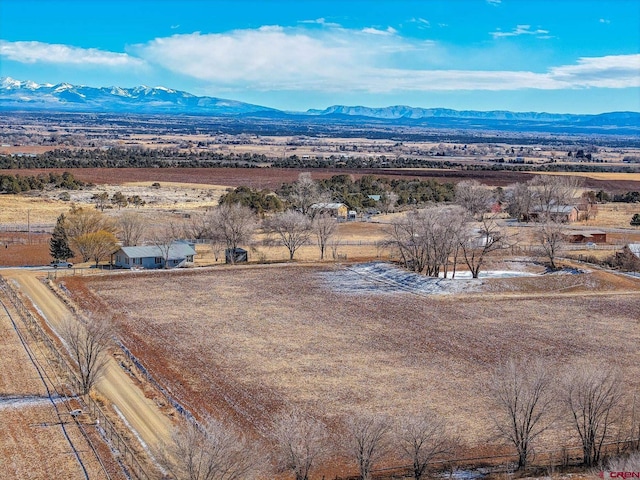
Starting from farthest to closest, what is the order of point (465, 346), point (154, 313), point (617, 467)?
point (154, 313) < point (465, 346) < point (617, 467)

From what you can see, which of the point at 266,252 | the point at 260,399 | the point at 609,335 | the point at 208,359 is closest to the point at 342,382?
the point at 260,399

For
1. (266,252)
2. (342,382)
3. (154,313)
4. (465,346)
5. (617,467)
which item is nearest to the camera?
(617,467)

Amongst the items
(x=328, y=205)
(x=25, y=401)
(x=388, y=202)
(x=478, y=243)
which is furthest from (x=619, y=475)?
(x=388, y=202)

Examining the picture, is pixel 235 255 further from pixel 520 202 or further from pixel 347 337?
pixel 520 202

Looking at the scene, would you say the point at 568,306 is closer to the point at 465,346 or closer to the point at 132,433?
the point at 465,346

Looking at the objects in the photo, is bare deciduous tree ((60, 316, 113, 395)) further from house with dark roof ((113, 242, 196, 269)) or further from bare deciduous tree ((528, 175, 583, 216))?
bare deciduous tree ((528, 175, 583, 216))

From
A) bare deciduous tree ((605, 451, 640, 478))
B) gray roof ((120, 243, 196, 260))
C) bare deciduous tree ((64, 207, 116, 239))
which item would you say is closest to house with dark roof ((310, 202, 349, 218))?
gray roof ((120, 243, 196, 260))

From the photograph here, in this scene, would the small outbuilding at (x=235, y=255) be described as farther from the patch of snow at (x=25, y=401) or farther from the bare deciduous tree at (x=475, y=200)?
the patch of snow at (x=25, y=401)
